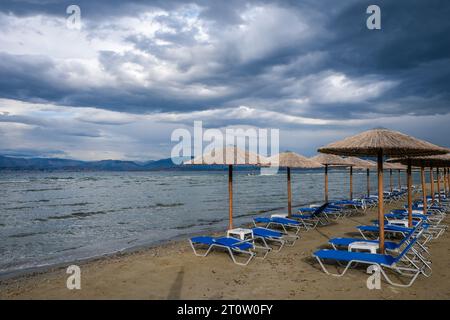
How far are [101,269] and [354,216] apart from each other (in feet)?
34.2

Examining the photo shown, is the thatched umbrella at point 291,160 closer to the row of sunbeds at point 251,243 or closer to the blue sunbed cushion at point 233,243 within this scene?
the row of sunbeds at point 251,243

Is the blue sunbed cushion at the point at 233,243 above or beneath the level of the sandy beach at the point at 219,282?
above

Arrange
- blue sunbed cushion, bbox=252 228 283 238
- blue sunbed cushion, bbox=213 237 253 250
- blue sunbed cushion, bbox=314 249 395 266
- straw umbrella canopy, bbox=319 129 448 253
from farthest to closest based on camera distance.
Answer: blue sunbed cushion, bbox=252 228 283 238
blue sunbed cushion, bbox=213 237 253 250
straw umbrella canopy, bbox=319 129 448 253
blue sunbed cushion, bbox=314 249 395 266

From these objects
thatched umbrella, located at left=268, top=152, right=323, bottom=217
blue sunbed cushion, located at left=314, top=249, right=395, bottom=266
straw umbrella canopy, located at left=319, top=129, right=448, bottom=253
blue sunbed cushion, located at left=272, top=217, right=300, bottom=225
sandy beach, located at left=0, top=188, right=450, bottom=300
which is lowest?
sandy beach, located at left=0, top=188, right=450, bottom=300

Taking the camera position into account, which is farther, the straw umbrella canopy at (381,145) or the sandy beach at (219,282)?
the straw umbrella canopy at (381,145)

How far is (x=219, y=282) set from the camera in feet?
17.6

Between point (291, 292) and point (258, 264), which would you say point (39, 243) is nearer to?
point (258, 264)

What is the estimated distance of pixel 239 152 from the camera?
7949 mm

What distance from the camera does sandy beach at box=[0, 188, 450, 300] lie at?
188 inches

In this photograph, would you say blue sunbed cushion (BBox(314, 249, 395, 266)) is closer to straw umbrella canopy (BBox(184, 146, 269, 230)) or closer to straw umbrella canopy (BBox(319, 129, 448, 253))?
straw umbrella canopy (BBox(319, 129, 448, 253))

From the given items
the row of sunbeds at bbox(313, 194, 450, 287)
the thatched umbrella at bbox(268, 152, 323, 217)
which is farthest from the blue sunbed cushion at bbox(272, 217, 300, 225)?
the row of sunbeds at bbox(313, 194, 450, 287)

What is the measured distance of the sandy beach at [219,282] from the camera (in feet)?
15.7

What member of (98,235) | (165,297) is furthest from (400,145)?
(98,235)

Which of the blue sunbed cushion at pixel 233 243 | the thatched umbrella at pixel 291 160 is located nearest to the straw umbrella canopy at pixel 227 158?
the blue sunbed cushion at pixel 233 243
